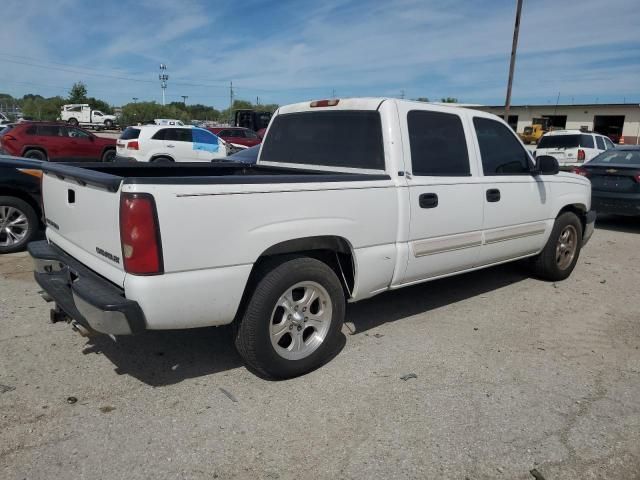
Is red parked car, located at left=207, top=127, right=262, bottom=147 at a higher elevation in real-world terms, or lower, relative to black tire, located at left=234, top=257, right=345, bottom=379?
higher

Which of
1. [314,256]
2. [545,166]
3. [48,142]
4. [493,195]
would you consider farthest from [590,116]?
[314,256]

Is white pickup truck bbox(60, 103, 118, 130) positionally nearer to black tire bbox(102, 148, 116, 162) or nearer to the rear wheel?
black tire bbox(102, 148, 116, 162)

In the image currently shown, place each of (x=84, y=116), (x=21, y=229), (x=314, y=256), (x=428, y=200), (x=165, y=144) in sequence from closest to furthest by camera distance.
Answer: (x=314, y=256)
(x=428, y=200)
(x=21, y=229)
(x=165, y=144)
(x=84, y=116)

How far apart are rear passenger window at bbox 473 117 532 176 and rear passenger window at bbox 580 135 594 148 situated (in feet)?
39.8

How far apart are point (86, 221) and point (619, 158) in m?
10.2

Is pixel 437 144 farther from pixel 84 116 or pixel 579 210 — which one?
pixel 84 116

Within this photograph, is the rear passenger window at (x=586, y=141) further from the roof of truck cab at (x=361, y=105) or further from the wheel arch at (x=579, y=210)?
the roof of truck cab at (x=361, y=105)

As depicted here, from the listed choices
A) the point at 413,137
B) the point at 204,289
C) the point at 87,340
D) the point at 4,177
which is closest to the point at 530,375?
the point at 413,137

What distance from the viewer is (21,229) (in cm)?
644

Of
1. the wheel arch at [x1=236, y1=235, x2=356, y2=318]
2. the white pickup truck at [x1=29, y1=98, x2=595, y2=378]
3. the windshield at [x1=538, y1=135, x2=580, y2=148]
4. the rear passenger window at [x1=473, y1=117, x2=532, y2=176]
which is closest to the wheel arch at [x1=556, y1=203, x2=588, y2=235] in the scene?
the white pickup truck at [x1=29, y1=98, x2=595, y2=378]

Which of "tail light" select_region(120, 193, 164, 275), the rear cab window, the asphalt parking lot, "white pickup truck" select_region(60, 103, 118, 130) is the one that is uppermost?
"white pickup truck" select_region(60, 103, 118, 130)

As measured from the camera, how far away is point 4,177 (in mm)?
6184

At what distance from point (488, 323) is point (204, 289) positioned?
282 cm

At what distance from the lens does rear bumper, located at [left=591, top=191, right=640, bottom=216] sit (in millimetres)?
9102
